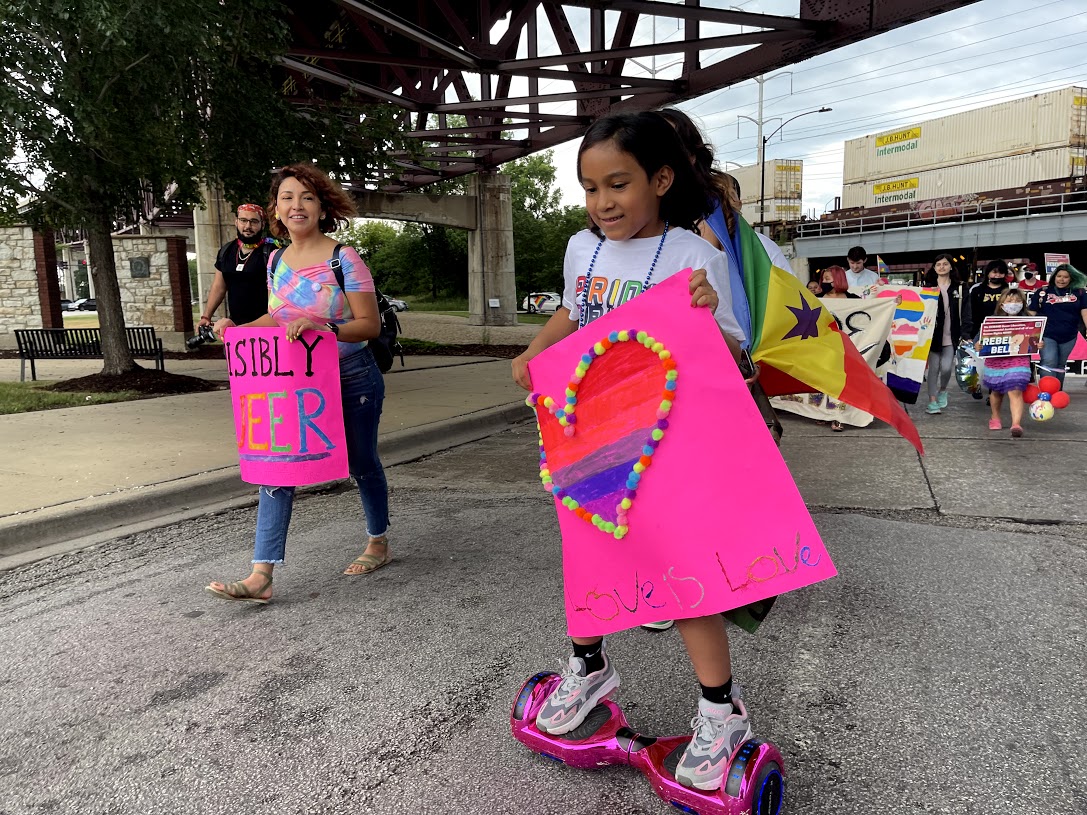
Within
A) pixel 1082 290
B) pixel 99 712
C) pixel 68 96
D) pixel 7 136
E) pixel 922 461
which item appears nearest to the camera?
pixel 99 712

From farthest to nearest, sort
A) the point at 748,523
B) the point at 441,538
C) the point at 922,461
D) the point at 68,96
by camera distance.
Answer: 1. the point at 68,96
2. the point at 922,461
3. the point at 441,538
4. the point at 748,523

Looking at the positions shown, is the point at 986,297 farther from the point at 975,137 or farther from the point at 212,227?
the point at 975,137

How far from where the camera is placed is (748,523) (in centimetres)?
Answer: 173

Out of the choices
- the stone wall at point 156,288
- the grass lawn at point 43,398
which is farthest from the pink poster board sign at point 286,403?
the stone wall at point 156,288

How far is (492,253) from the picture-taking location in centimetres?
2730

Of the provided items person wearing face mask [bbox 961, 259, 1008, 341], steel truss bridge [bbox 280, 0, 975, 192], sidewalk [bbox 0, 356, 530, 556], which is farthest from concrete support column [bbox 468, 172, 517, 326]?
person wearing face mask [bbox 961, 259, 1008, 341]

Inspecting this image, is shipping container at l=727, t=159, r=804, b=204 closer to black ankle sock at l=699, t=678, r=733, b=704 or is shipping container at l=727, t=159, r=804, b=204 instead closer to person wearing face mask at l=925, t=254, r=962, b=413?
person wearing face mask at l=925, t=254, r=962, b=413

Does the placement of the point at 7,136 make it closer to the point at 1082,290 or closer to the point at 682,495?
the point at 682,495

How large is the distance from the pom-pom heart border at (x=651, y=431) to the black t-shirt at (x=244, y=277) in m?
4.63

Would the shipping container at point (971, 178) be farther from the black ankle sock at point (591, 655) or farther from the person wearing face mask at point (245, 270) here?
the black ankle sock at point (591, 655)

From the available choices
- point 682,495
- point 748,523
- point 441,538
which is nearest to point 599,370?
point 682,495

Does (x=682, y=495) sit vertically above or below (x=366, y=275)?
below

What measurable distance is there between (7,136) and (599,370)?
29.4 ft

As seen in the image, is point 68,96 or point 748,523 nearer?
point 748,523
